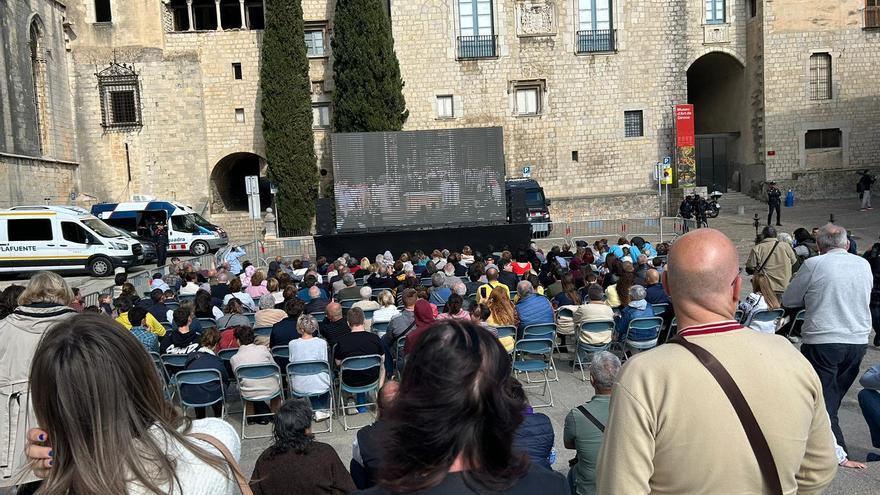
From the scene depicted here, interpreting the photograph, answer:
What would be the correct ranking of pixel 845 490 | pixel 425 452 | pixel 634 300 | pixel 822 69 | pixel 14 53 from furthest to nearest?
pixel 822 69
pixel 14 53
pixel 634 300
pixel 845 490
pixel 425 452

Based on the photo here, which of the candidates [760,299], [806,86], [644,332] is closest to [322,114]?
[806,86]

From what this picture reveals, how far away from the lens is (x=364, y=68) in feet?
87.2

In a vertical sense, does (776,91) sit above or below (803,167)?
above

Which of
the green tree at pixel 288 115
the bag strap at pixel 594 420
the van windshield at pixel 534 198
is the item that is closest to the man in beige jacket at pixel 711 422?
the bag strap at pixel 594 420

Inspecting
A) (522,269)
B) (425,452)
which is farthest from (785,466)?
(522,269)

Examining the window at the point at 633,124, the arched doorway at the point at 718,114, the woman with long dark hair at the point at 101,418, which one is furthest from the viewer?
the arched doorway at the point at 718,114

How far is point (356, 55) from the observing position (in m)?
26.5

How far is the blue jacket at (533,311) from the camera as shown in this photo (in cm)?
841

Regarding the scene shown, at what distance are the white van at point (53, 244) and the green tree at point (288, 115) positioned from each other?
29.3 ft

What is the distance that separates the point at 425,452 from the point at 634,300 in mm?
6849

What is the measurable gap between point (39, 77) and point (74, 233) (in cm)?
1014

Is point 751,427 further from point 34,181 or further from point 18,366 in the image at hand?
point 34,181

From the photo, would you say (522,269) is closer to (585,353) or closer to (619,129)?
(585,353)

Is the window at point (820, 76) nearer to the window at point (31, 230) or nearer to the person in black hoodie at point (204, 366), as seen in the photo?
the window at point (31, 230)
